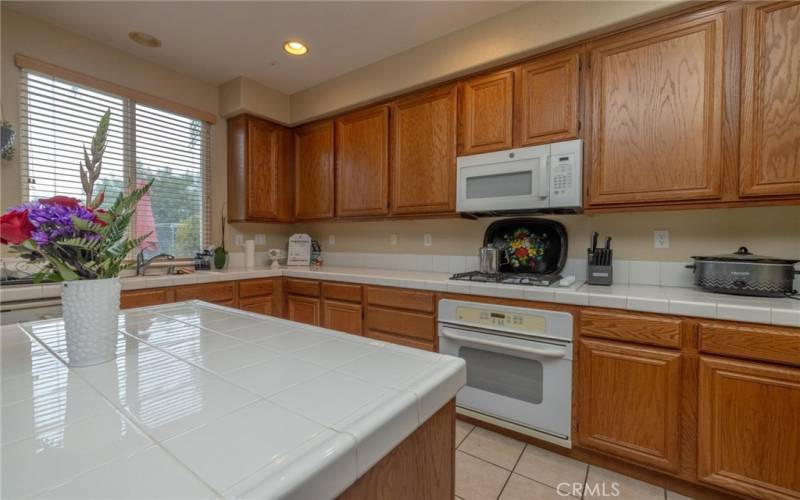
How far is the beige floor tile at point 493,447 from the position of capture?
185 cm

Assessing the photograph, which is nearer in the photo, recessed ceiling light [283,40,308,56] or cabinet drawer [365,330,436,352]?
cabinet drawer [365,330,436,352]

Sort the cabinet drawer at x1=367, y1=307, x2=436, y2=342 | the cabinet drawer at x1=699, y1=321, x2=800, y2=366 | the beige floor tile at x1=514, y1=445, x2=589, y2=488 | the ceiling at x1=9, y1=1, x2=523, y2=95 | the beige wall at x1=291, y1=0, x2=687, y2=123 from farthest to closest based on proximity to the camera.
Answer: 1. the cabinet drawer at x1=367, y1=307, x2=436, y2=342
2. the ceiling at x1=9, y1=1, x2=523, y2=95
3. the beige wall at x1=291, y1=0, x2=687, y2=123
4. the beige floor tile at x1=514, y1=445, x2=589, y2=488
5. the cabinet drawer at x1=699, y1=321, x2=800, y2=366

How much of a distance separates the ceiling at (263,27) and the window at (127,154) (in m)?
0.44

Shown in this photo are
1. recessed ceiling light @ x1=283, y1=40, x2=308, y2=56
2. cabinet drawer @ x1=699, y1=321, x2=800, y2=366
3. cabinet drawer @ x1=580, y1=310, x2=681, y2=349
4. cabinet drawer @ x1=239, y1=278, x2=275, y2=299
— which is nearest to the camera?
cabinet drawer @ x1=699, y1=321, x2=800, y2=366

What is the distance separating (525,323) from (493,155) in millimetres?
1087

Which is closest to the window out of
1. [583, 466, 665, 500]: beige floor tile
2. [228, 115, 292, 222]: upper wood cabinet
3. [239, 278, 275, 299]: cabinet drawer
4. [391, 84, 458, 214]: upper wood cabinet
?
[228, 115, 292, 222]: upper wood cabinet

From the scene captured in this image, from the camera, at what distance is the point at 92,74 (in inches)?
98.3

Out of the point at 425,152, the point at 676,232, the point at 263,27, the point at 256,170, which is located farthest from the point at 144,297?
the point at 676,232

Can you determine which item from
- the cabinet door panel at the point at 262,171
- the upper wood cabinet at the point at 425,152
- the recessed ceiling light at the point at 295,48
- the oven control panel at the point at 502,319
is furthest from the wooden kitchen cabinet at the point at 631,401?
the cabinet door panel at the point at 262,171

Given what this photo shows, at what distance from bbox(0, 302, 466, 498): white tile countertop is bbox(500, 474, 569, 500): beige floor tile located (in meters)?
1.21

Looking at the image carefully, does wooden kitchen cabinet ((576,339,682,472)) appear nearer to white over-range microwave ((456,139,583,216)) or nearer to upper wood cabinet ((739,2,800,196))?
white over-range microwave ((456,139,583,216))

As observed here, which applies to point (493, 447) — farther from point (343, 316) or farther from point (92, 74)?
point (92, 74)

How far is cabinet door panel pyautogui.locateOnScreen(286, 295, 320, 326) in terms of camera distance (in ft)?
9.43

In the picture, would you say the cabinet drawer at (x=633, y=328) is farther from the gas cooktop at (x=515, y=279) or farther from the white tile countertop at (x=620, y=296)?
the gas cooktop at (x=515, y=279)
